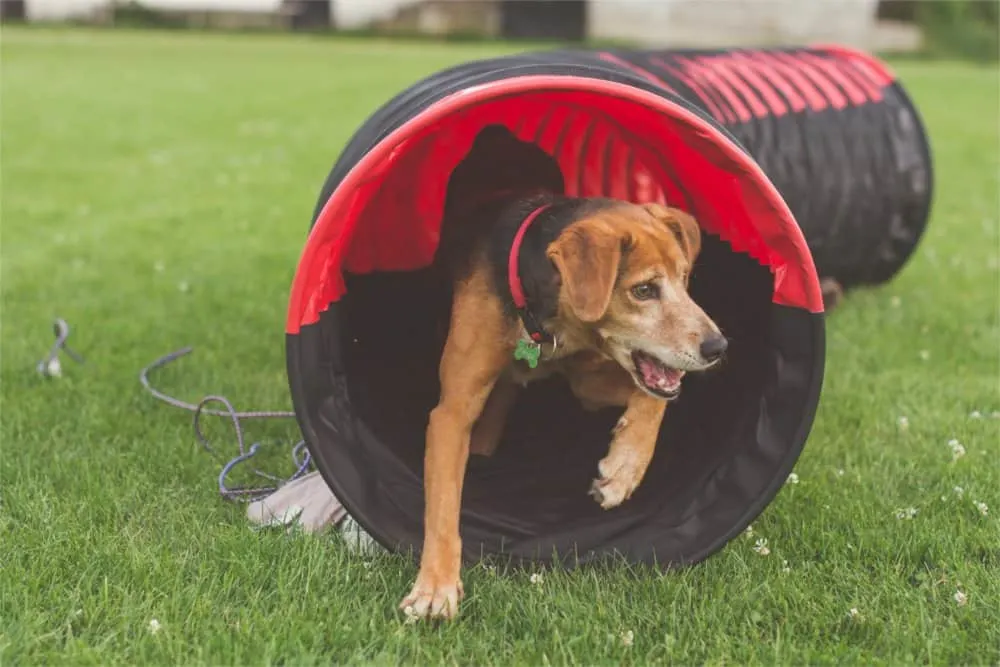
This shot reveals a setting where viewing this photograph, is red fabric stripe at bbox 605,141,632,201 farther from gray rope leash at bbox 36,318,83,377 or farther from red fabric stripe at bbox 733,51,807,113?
gray rope leash at bbox 36,318,83,377

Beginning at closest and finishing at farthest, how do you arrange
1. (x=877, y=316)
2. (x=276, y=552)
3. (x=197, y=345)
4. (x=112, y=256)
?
1. (x=276, y=552)
2. (x=197, y=345)
3. (x=877, y=316)
4. (x=112, y=256)

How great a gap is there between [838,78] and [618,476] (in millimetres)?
4548

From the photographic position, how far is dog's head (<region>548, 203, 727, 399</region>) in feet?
12.5

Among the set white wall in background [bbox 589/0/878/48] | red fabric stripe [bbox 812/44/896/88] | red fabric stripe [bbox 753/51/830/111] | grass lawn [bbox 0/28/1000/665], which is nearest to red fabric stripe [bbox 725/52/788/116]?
red fabric stripe [bbox 753/51/830/111]

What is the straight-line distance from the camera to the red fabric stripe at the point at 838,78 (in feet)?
24.2

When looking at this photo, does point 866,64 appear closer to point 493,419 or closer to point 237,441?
point 493,419

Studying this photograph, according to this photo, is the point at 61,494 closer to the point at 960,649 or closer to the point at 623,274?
the point at 623,274

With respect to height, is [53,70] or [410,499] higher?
[410,499]

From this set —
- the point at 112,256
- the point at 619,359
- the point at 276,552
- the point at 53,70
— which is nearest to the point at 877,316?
the point at 619,359

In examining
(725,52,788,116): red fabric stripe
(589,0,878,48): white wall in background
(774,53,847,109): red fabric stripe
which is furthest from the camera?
(589,0,878,48): white wall in background

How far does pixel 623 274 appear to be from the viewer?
400 cm

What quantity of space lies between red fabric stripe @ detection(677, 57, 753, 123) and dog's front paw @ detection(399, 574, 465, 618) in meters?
3.90

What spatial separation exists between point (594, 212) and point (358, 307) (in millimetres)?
1580

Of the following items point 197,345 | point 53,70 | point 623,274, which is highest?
point 623,274
